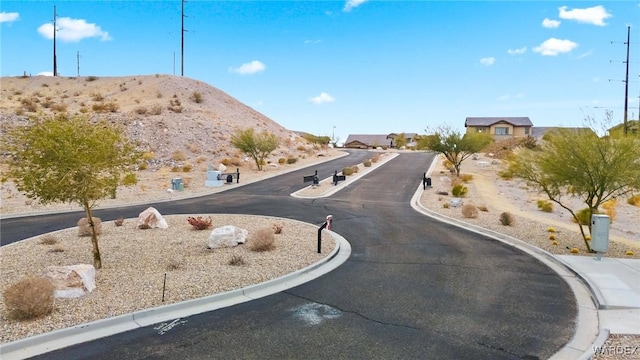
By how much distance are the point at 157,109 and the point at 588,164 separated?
55884mm

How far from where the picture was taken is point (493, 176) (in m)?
41.3

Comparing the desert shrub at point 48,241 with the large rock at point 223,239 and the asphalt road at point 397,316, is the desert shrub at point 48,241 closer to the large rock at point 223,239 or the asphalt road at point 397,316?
the large rock at point 223,239

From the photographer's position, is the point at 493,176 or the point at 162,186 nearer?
the point at 162,186

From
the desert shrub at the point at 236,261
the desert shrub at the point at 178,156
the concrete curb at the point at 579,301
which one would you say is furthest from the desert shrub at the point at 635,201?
the desert shrub at the point at 178,156

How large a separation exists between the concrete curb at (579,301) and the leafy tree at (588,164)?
1.89 metres

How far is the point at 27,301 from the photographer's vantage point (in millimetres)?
→ 7801

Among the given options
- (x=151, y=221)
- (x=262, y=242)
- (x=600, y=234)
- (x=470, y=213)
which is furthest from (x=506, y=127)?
(x=262, y=242)

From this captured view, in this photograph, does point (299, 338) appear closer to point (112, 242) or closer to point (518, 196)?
point (112, 242)

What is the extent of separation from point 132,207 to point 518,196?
25091 mm

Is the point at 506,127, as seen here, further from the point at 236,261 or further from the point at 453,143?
the point at 236,261

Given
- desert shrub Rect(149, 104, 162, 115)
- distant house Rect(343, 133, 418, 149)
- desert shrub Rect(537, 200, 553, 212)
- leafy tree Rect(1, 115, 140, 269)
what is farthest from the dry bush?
distant house Rect(343, 133, 418, 149)

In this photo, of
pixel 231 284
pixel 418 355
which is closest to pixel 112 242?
pixel 231 284

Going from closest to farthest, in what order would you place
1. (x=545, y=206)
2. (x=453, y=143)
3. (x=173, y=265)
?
1. (x=173, y=265)
2. (x=545, y=206)
3. (x=453, y=143)

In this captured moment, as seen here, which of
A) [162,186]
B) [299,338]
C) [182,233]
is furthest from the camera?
[162,186]
